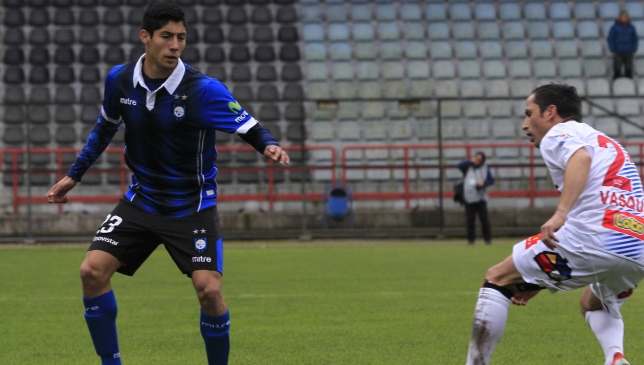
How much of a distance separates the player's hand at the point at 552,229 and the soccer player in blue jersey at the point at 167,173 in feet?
4.83

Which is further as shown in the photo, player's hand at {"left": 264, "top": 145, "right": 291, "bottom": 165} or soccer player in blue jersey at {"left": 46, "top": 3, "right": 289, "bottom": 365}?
soccer player in blue jersey at {"left": 46, "top": 3, "right": 289, "bottom": 365}

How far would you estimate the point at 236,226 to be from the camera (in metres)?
18.5

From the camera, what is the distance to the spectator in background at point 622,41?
22375mm

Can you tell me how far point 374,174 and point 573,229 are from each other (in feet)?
46.4

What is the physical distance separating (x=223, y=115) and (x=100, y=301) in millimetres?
1179

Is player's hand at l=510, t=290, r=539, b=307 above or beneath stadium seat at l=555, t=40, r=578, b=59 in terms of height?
beneath

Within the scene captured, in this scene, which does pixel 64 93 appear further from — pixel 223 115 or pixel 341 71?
pixel 223 115

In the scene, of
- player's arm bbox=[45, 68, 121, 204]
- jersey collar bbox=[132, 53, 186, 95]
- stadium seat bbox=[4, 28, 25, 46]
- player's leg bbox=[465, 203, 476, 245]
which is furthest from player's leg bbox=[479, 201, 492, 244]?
jersey collar bbox=[132, 53, 186, 95]

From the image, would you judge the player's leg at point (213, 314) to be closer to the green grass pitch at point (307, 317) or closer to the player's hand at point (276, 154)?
the player's hand at point (276, 154)

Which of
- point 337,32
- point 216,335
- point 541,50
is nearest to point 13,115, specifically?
point 337,32

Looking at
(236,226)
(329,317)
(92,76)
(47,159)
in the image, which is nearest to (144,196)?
(329,317)

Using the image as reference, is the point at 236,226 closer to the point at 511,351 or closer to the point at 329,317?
the point at 329,317

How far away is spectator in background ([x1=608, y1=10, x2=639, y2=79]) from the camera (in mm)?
22375

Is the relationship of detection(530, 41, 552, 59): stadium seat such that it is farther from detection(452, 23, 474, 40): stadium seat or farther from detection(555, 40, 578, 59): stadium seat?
detection(452, 23, 474, 40): stadium seat
